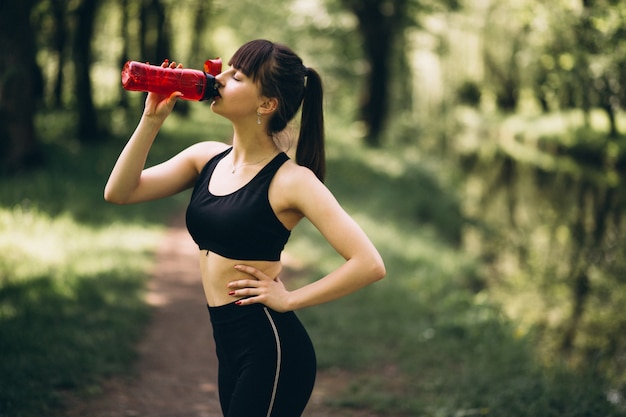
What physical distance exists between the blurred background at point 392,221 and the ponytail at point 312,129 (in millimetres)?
2583

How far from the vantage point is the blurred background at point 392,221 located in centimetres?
507

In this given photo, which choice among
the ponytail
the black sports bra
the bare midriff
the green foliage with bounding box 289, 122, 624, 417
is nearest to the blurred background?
the green foliage with bounding box 289, 122, 624, 417

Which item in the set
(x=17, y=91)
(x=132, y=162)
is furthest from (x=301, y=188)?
(x=17, y=91)

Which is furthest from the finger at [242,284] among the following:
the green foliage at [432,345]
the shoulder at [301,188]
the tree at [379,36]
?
the tree at [379,36]

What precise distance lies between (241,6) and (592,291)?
17.7m

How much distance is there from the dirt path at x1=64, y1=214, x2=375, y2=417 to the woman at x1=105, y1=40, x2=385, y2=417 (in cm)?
219

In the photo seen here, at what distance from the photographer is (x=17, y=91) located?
1009 centimetres

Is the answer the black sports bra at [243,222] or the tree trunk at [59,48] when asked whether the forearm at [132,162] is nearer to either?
the black sports bra at [243,222]

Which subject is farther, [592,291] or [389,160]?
[389,160]

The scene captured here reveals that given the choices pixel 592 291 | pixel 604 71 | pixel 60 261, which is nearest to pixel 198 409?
pixel 60 261

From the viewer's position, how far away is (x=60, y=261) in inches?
274

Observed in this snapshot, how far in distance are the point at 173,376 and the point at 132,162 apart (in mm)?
3001

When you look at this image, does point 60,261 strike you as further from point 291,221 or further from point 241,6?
point 241,6

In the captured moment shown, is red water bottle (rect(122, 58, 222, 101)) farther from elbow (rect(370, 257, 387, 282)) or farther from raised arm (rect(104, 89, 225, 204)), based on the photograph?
elbow (rect(370, 257, 387, 282))
